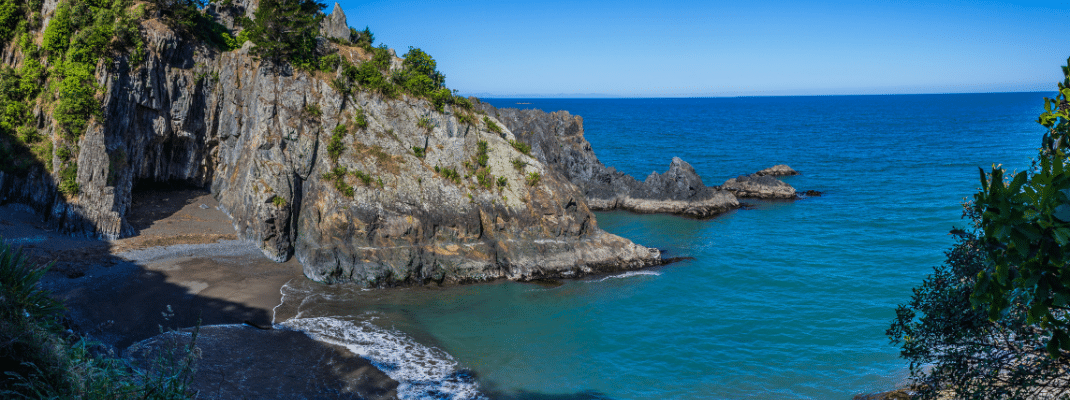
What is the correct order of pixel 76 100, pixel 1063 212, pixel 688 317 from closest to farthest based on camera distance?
pixel 1063 212 → pixel 688 317 → pixel 76 100

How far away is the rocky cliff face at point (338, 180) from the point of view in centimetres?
2823

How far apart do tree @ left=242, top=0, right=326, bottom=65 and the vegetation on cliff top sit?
29215 mm

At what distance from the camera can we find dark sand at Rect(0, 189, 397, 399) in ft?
61.1

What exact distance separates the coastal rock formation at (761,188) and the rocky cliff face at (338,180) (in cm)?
2345

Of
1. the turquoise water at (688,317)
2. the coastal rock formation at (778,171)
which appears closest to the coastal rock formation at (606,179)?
the turquoise water at (688,317)

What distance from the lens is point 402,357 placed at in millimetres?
21000

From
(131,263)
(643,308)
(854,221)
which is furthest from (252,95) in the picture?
(854,221)

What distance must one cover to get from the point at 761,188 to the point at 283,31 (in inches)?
1599

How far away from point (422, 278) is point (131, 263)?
13175 mm

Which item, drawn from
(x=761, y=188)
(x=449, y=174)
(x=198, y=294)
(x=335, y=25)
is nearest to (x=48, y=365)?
(x=198, y=294)

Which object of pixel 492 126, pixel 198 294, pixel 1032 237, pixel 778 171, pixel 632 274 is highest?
pixel 492 126

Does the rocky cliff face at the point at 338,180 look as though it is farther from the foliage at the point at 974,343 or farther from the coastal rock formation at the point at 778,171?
the coastal rock formation at the point at 778,171

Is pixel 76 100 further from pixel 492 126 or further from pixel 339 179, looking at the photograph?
pixel 492 126

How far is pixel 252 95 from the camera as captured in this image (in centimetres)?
3091
